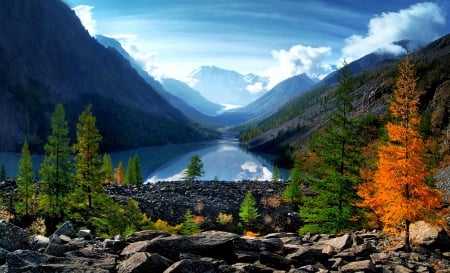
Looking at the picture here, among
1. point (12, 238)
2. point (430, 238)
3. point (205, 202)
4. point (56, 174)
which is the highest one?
point (56, 174)

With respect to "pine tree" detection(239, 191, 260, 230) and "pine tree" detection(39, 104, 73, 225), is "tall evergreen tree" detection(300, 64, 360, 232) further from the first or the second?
"pine tree" detection(239, 191, 260, 230)

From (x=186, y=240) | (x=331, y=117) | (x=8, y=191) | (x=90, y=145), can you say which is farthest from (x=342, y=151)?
(x=8, y=191)

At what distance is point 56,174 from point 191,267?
35183 mm

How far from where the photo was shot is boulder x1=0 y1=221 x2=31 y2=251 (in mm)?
17266

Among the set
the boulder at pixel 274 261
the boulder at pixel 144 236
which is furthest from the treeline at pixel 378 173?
the boulder at pixel 144 236

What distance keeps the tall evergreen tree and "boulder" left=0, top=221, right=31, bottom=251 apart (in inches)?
866

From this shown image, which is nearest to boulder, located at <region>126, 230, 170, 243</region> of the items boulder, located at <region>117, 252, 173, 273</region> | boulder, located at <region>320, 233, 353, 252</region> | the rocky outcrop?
boulder, located at <region>117, 252, 173, 273</region>

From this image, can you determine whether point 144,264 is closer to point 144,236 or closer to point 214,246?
point 214,246

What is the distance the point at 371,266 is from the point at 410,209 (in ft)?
30.9

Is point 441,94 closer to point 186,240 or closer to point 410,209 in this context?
point 410,209

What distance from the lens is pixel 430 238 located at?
2430cm

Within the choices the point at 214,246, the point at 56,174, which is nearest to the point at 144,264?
the point at 214,246

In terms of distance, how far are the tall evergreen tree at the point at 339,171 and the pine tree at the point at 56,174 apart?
88.5 feet

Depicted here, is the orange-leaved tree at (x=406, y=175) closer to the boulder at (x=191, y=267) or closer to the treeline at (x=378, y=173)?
the treeline at (x=378, y=173)
